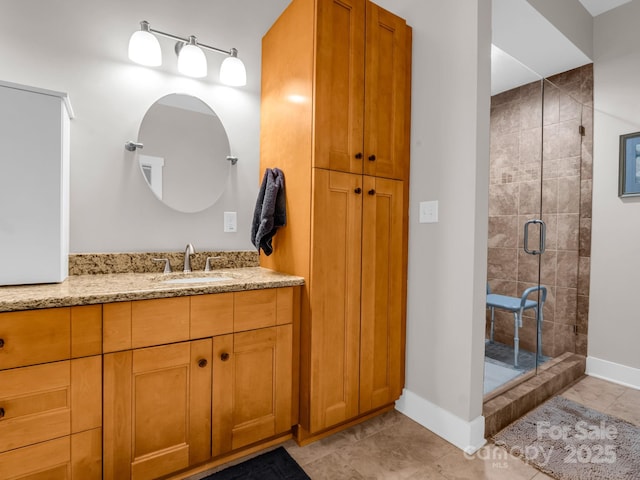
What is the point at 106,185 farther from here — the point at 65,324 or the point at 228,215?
the point at 65,324

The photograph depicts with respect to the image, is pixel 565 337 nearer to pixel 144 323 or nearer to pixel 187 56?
pixel 144 323

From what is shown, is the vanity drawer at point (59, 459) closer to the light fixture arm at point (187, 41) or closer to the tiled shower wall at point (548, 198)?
the light fixture arm at point (187, 41)

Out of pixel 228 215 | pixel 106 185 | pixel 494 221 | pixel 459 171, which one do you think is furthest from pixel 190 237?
pixel 494 221

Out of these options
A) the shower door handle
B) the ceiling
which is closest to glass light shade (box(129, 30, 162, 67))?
the ceiling

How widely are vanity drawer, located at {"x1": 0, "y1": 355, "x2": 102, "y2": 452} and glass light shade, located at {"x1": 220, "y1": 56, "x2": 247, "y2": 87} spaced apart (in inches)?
64.5

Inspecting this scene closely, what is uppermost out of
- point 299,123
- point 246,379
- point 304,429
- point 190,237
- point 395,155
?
point 299,123

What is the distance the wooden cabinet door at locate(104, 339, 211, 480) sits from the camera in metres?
1.23

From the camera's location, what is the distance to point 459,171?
1683 mm

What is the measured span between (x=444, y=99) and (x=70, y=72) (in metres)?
1.91

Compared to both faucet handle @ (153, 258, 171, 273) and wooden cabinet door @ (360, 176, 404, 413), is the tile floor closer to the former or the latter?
wooden cabinet door @ (360, 176, 404, 413)

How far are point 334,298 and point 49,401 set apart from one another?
117 cm

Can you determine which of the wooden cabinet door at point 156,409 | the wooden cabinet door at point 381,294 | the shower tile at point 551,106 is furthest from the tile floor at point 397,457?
the shower tile at point 551,106

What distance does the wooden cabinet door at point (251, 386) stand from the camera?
4.73 feet

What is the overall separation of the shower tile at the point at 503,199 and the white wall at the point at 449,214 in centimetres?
104
